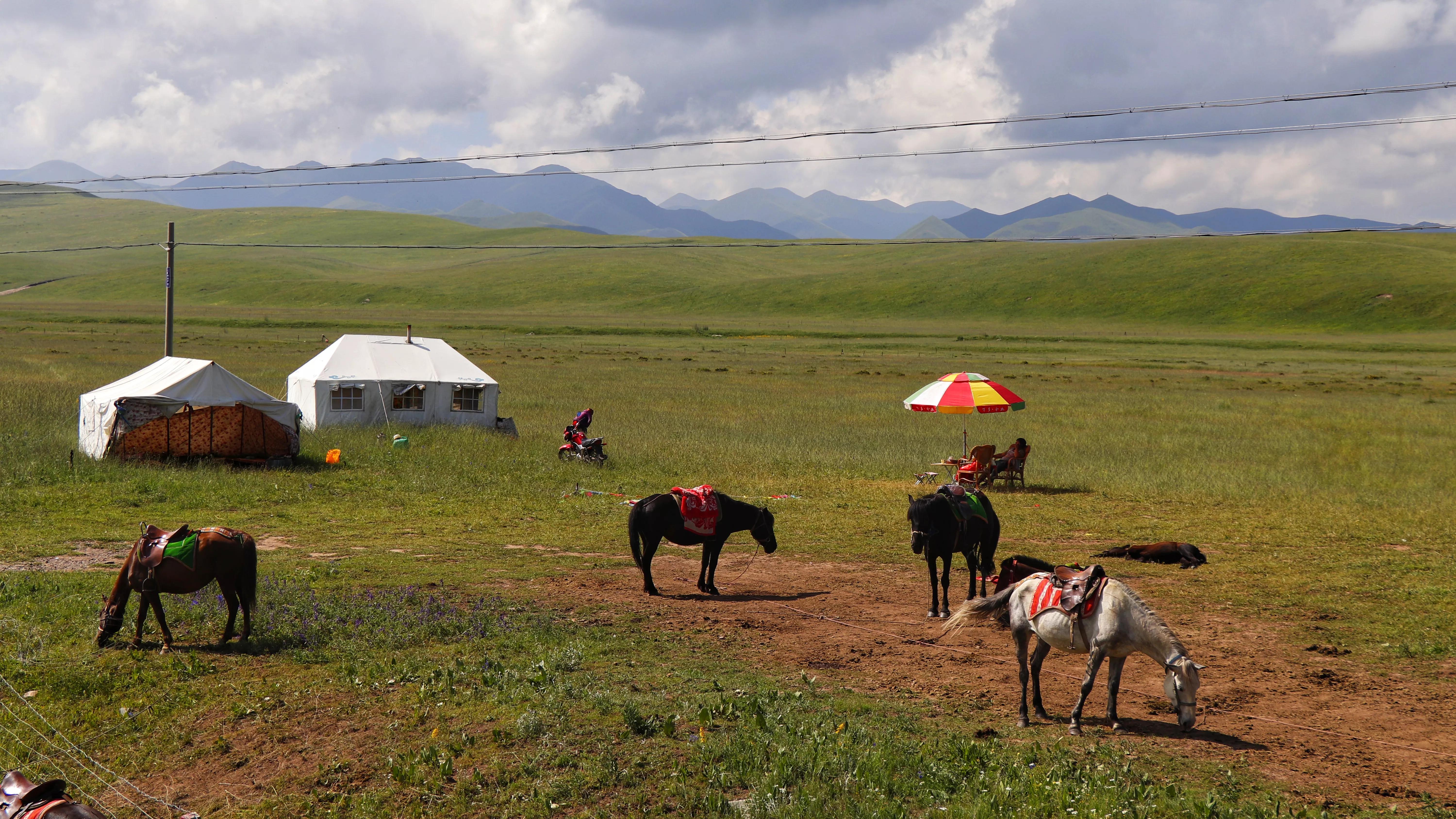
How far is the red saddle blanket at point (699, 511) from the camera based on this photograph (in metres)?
12.4

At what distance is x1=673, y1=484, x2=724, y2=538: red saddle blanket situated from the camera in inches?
488

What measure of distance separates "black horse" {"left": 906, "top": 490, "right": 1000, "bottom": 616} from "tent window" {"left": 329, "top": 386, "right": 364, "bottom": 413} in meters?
21.5

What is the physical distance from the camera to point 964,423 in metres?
27.3

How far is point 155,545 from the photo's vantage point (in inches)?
381

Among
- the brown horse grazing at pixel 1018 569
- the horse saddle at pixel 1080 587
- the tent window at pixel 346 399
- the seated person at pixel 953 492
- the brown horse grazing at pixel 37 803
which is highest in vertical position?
the tent window at pixel 346 399

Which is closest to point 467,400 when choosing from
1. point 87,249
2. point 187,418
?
point 187,418

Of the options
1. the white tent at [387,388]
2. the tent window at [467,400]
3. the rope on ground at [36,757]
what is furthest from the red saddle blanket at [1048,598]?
the tent window at [467,400]

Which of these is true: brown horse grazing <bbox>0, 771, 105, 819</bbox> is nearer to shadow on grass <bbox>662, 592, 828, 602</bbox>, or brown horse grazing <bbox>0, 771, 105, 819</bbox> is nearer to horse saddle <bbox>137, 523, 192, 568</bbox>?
horse saddle <bbox>137, 523, 192, 568</bbox>

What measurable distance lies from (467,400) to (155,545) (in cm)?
2079

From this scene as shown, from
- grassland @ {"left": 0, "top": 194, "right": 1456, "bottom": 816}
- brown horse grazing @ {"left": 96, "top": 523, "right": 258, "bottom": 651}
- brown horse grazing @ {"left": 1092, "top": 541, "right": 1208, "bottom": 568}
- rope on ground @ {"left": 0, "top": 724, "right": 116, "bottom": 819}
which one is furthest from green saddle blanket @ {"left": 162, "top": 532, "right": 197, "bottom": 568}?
brown horse grazing @ {"left": 1092, "top": 541, "right": 1208, "bottom": 568}

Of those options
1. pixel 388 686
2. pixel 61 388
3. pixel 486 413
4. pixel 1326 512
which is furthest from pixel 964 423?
pixel 61 388

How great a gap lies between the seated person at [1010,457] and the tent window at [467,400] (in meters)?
15.6

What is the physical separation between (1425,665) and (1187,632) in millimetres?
2141

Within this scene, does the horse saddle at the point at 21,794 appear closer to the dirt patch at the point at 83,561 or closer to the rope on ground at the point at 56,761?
the rope on ground at the point at 56,761
